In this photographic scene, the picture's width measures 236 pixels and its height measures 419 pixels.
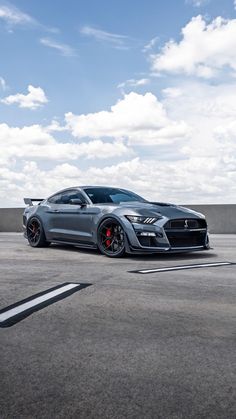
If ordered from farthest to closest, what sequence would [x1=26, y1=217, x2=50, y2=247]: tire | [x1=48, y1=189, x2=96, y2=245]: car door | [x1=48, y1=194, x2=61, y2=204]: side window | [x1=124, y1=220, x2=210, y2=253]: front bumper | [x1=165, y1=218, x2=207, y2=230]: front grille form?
[x1=26, y1=217, x2=50, y2=247]: tire
[x1=48, y1=194, x2=61, y2=204]: side window
[x1=48, y1=189, x2=96, y2=245]: car door
[x1=165, y1=218, x2=207, y2=230]: front grille
[x1=124, y1=220, x2=210, y2=253]: front bumper

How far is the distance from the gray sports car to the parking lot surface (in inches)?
79.0

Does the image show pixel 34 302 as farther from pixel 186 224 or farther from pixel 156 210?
pixel 186 224

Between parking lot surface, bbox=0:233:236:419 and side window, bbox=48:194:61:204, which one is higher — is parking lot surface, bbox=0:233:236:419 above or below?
below

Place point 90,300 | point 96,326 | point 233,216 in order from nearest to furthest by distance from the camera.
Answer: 1. point 96,326
2. point 90,300
3. point 233,216

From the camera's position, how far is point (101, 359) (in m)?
3.31

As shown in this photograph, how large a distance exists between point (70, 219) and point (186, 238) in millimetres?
2390

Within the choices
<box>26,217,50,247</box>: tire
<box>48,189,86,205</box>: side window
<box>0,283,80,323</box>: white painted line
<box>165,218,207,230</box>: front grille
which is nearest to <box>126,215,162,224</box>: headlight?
<box>165,218,207,230</box>: front grille

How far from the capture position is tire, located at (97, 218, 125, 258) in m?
8.92

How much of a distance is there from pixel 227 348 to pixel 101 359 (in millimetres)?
859

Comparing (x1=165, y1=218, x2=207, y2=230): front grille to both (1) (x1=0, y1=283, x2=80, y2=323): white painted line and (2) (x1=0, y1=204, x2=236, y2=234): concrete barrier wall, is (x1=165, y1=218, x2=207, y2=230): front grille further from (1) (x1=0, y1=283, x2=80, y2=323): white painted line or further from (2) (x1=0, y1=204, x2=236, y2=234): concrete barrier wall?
(2) (x1=0, y1=204, x2=236, y2=234): concrete barrier wall

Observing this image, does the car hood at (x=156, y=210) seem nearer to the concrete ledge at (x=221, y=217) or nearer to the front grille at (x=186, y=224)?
the front grille at (x=186, y=224)

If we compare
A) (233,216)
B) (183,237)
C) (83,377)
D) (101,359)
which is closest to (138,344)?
(101,359)

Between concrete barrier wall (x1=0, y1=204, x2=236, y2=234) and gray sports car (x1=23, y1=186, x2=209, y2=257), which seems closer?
gray sports car (x1=23, y1=186, x2=209, y2=257)

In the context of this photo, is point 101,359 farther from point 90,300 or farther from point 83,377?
point 90,300
